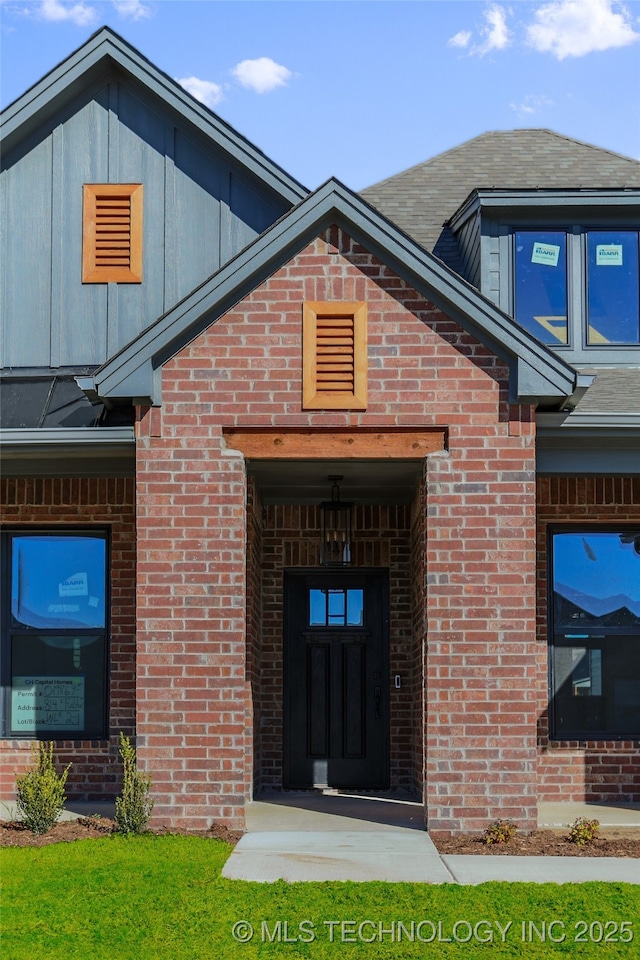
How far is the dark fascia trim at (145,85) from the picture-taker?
39.4 ft

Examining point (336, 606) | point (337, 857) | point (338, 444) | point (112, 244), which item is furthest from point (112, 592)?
point (337, 857)

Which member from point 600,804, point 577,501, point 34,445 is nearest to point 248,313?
point 34,445

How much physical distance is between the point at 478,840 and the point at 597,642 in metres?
3.08

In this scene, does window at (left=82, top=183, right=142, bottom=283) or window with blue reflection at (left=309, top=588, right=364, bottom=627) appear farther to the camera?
window with blue reflection at (left=309, top=588, right=364, bottom=627)

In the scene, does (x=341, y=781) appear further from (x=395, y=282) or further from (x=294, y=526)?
(x=395, y=282)

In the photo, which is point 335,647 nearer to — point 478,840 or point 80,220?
point 478,840

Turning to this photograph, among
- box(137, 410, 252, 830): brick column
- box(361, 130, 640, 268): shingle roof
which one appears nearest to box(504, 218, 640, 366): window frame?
box(361, 130, 640, 268): shingle roof

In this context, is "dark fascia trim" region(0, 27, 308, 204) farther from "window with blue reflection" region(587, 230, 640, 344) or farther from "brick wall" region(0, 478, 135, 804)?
"brick wall" region(0, 478, 135, 804)

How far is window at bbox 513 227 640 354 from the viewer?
39.2 feet

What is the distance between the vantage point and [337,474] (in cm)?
1080

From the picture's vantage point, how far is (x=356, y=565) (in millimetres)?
12523

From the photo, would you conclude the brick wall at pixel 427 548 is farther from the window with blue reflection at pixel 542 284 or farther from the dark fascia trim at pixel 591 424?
the window with blue reflection at pixel 542 284

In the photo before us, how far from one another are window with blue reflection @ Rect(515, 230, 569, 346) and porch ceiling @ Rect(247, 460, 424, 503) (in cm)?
217

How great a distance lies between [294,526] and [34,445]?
3265mm
